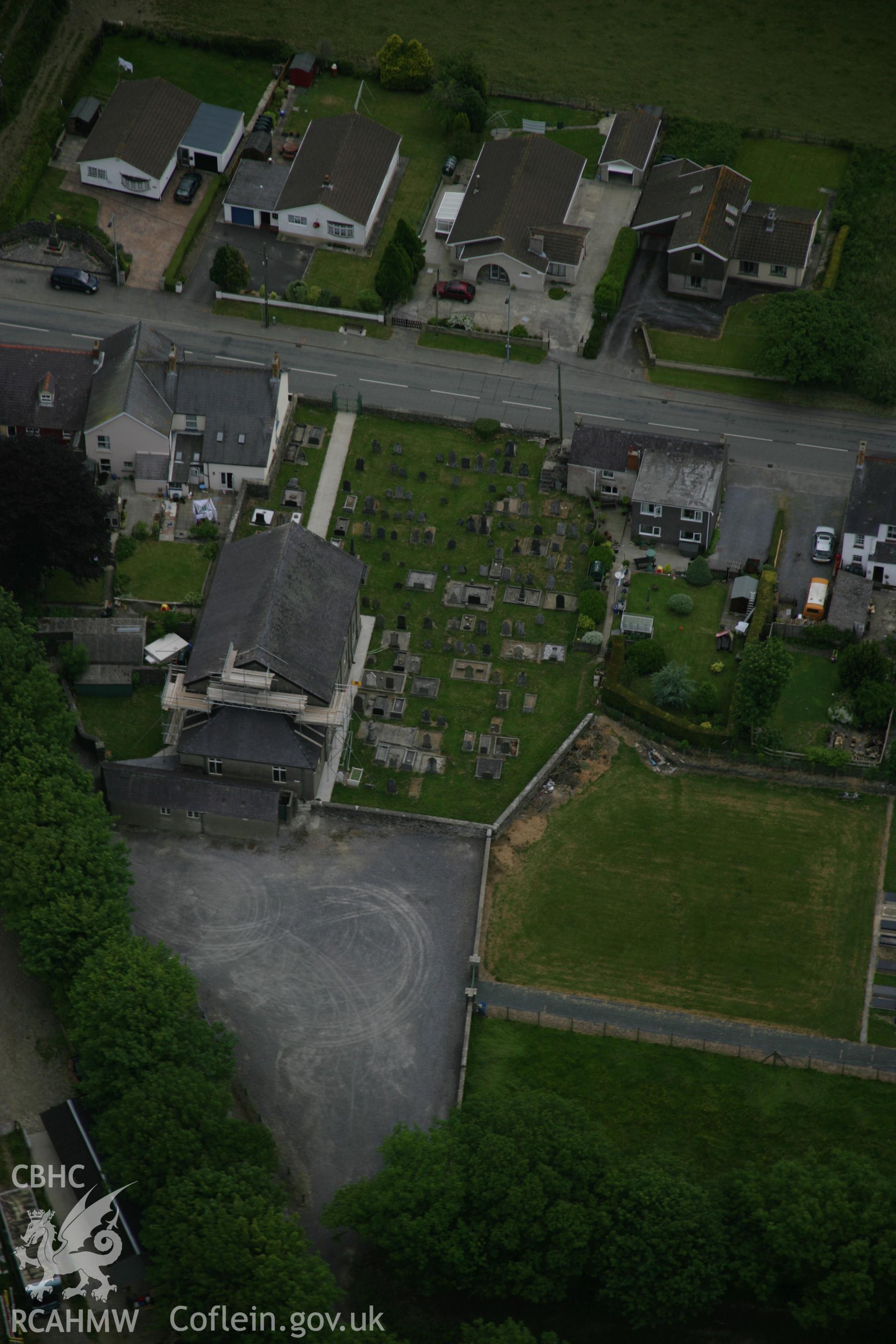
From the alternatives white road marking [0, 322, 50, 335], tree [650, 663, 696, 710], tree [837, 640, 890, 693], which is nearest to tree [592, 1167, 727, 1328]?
tree [650, 663, 696, 710]

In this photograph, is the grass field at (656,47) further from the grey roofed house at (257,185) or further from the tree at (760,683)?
the tree at (760,683)

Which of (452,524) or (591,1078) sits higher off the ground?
(452,524)

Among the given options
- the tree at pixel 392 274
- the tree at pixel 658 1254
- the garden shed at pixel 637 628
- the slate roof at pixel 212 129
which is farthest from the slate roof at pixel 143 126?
the tree at pixel 658 1254

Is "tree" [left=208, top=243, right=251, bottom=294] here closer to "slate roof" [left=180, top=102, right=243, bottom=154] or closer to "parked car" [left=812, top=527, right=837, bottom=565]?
"slate roof" [left=180, top=102, right=243, bottom=154]

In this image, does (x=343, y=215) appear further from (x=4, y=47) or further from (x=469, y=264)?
(x=4, y=47)

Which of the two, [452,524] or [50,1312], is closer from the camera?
[50,1312]

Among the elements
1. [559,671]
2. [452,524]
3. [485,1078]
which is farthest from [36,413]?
[485,1078]
